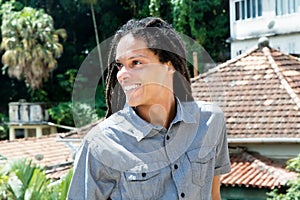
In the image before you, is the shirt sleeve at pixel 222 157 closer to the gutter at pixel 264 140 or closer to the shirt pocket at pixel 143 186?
the shirt pocket at pixel 143 186

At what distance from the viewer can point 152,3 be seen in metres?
18.8

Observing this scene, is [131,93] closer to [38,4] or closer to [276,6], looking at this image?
[276,6]

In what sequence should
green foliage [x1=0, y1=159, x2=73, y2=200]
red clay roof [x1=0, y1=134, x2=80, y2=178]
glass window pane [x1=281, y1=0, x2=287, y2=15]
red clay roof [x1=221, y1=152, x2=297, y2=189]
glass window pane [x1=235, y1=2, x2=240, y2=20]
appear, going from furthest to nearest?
glass window pane [x1=235, y1=2, x2=240, y2=20]
glass window pane [x1=281, y1=0, x2=287, y2=15]
red clay roof [x1=0, y1=134, x2=80, y2=178]
red clay roof [x1=221, y1=152, x2=297, y2=189]
green foliage [x1=0, y1=159, x2=73, y2=200]

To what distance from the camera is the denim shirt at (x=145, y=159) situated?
4.03 ft

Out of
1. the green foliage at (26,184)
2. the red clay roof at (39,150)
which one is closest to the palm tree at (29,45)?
the red clay roof at (39,150)

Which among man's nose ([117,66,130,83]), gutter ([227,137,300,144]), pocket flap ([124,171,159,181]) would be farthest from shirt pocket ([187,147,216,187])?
gutter ([227,137,300,144])

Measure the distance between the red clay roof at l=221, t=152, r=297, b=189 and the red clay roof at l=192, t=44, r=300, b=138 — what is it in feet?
0.97

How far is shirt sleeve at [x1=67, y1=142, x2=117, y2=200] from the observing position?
1228 mm

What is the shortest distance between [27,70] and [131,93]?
18.7 metres

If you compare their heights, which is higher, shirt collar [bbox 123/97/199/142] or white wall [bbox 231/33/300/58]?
white wall [bbox 231/33/300/58]

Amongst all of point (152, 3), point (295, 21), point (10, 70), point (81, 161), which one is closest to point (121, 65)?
point (81, 161)

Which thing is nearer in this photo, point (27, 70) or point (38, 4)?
point (27, 70)

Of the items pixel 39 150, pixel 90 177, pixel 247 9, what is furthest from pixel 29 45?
pixel 90 177

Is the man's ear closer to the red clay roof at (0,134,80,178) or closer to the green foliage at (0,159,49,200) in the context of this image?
the green foliage at (0,159,49,200)
